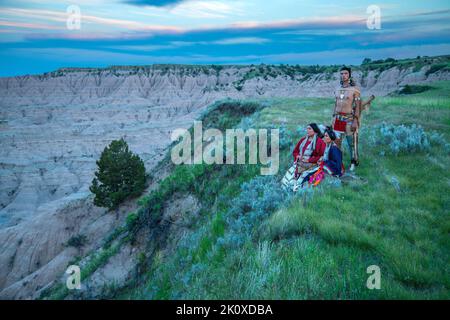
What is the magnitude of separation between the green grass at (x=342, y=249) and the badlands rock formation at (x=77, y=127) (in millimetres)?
13916

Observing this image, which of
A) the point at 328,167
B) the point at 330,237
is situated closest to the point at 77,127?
the point at 328,167

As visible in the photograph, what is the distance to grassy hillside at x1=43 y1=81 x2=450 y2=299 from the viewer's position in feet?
12.1

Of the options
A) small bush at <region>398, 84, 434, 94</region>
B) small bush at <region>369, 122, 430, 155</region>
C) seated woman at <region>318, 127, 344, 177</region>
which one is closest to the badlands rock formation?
seated woman at <region>318, 127, 344, 177</region>

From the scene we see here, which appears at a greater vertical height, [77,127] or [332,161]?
[332,161]

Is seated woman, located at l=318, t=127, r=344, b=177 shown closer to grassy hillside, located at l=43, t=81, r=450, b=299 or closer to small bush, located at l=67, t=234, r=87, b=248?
grassy hillside, located at l=43, t=81, r=450, b=299

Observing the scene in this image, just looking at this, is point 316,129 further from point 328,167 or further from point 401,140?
point 401,140

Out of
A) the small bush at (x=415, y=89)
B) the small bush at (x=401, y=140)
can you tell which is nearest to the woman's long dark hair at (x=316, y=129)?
the small bush at (x=401, y=140)

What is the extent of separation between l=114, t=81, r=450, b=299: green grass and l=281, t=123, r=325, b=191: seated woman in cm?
101

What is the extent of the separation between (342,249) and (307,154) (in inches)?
132

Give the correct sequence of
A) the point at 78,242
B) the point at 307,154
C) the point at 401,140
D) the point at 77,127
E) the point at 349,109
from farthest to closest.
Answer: the point at 77,127 < the point at 78,242 < the point at 401,140 < the point at 349,109 < the point at 307,154

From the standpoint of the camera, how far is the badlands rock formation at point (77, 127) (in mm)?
22578

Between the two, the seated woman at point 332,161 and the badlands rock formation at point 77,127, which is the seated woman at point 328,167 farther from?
the badlands rock formation at point 77,127

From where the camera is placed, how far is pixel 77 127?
71438mm
